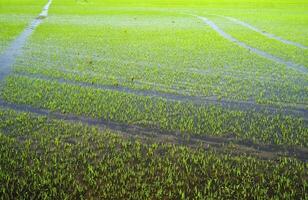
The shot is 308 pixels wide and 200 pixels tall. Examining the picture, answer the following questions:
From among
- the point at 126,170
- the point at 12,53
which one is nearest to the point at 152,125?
the point at 126,170

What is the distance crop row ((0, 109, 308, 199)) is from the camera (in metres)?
4.93

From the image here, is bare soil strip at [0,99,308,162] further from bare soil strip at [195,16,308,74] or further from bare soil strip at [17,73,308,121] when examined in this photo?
bare soil strip at [195,16,308,74]

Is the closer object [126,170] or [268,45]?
[126,170]

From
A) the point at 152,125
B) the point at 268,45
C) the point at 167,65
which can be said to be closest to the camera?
the point at 152,125

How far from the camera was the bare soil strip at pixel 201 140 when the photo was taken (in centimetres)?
623

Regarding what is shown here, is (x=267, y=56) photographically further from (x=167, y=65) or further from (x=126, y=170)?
(x=126, y=170)

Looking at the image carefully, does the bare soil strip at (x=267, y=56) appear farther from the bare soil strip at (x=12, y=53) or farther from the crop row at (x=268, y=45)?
the bare soil strip at (x=12, y=53)

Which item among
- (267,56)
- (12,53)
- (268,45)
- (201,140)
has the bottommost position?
(201,140)

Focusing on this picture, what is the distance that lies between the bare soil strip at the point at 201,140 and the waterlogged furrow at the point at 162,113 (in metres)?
0.21

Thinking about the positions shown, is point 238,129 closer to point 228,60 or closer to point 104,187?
point 104,187

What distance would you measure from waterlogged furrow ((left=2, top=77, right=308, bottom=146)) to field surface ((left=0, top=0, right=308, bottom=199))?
0.09ft

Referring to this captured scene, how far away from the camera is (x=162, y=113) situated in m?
8.20

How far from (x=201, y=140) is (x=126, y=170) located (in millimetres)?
2026

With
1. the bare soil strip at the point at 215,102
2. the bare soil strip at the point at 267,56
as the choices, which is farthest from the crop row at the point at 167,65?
the bare soil strip at the point at 267,56
